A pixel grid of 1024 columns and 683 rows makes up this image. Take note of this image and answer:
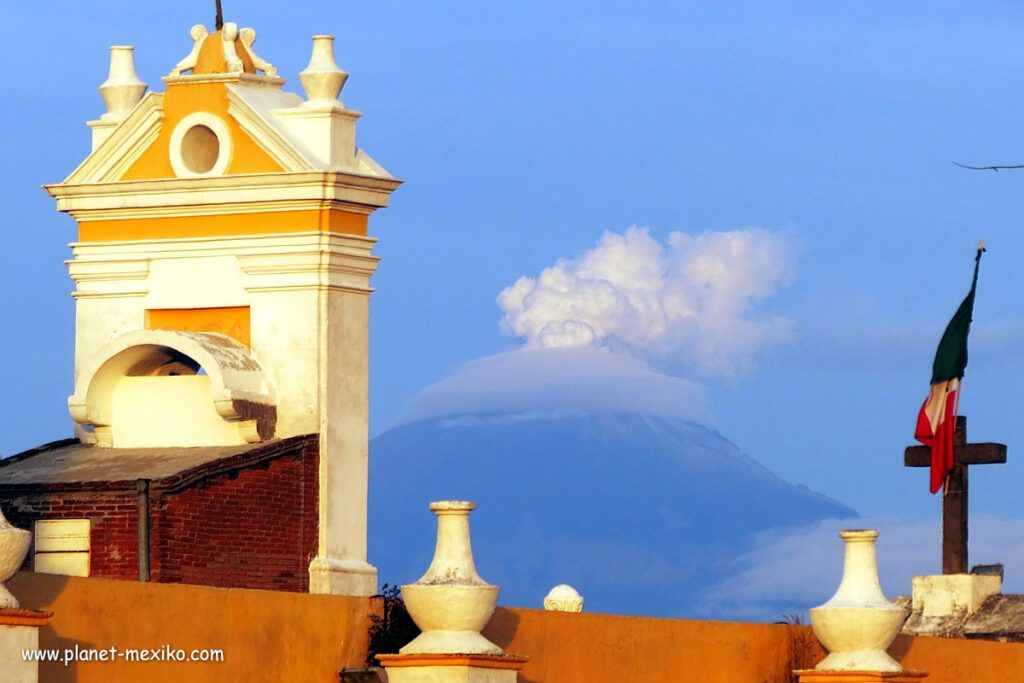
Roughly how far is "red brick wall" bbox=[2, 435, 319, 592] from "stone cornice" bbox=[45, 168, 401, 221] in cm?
205

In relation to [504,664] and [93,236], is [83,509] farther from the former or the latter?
[504,664]

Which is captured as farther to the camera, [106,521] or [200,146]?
[200,146]

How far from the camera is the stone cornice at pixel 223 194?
72.5 ft

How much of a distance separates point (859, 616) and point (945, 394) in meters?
6.01

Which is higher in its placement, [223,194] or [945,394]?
[223,194]

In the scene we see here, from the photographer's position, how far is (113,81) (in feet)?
78.2

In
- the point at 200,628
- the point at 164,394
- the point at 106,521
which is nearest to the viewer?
the point at 200,628

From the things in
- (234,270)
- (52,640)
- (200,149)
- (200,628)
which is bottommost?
(52,640)

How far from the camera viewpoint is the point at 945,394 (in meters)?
25.2

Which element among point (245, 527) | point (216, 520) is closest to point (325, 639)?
point (216, 520)

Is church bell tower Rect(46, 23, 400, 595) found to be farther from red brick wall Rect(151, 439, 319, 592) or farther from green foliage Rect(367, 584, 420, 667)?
green foliage Rect(367, 584, 420, 667)

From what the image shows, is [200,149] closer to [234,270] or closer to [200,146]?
[200,146]

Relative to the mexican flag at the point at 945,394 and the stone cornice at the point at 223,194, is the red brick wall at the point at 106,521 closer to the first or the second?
→ the stone cornice at the point at 223,194

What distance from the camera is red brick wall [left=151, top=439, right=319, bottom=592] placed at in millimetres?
20656
